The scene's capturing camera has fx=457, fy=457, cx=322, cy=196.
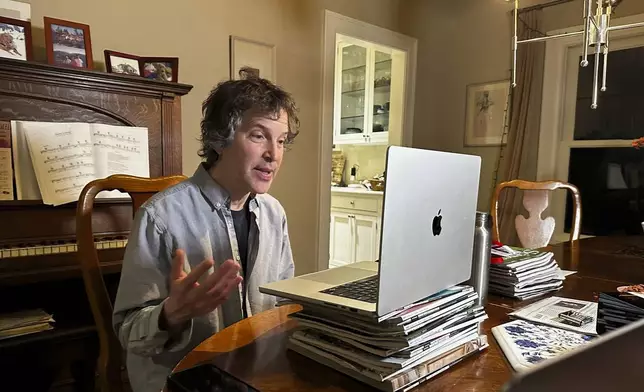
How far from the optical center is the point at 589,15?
1.38 m

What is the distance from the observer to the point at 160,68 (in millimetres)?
2330

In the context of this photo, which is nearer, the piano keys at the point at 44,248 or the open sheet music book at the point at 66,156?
the piano keys at the point at 44,248

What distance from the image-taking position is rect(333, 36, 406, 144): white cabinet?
13.3 ft

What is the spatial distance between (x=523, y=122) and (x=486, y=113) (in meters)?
0.35

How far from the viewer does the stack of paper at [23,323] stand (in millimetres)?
1680

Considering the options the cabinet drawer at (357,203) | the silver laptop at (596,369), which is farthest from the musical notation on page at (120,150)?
the cabinet drawer at (357,203)

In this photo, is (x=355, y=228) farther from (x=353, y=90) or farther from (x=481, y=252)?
(x=481, y=252)

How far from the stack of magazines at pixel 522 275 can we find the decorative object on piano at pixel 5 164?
176 cm

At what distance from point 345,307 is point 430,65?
3551 millimetres

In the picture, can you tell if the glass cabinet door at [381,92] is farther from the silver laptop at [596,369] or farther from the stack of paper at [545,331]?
the silver laptop at [596,369]

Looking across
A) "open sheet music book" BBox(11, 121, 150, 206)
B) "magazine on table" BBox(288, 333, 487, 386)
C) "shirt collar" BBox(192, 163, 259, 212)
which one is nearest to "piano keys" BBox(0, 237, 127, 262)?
"open sheet music book" BBox(11, 121, 150, 206)

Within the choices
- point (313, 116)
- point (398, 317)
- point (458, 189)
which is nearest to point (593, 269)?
point (458, 189)

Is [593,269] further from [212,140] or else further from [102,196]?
[102,196]

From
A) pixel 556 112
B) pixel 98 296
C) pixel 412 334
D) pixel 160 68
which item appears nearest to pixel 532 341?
pixel 412 334
